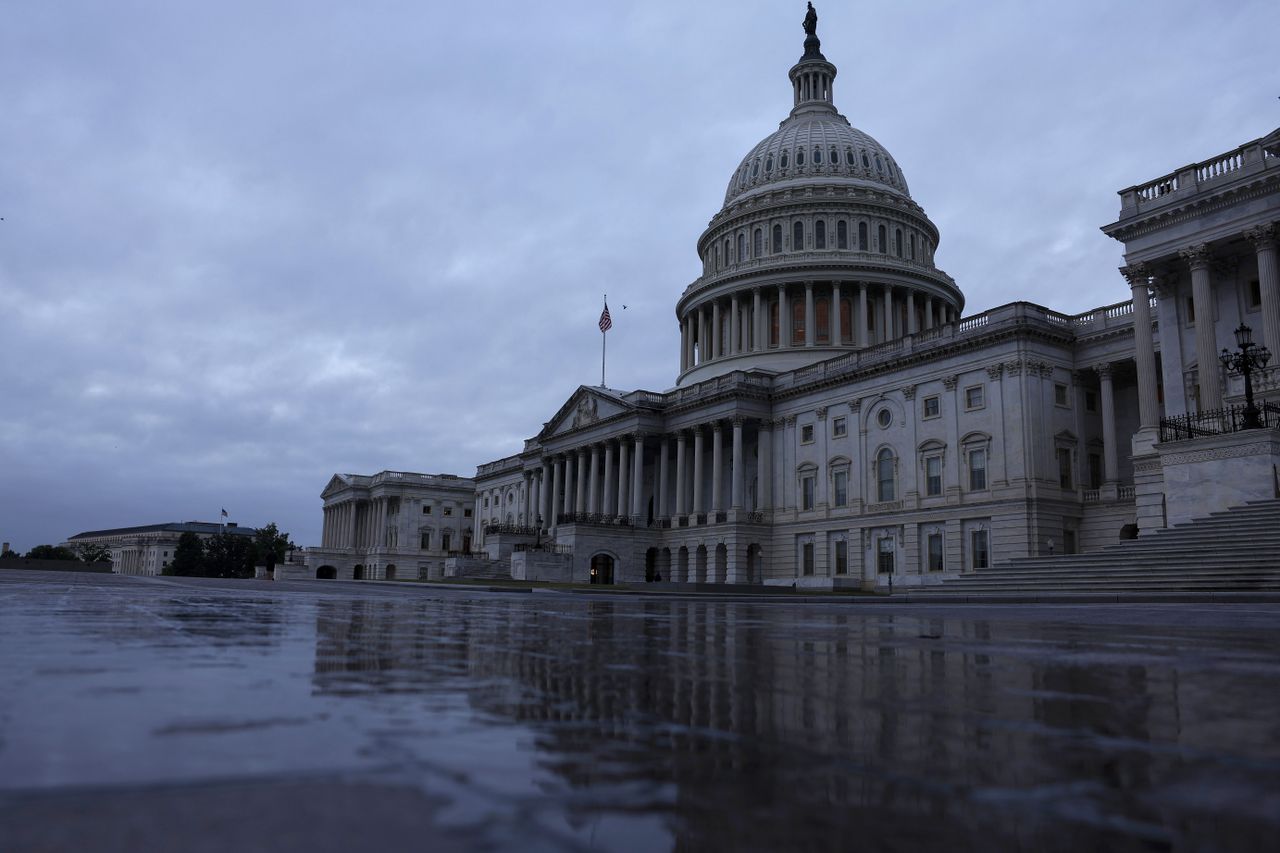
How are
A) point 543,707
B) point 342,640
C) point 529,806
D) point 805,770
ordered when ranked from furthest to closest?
1. point 342,640
2. point 543,707
3. point 805,770
4. point 529,806

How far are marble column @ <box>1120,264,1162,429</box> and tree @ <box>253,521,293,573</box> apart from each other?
120259 millimetres

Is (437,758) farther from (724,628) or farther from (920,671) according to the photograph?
(724,628)

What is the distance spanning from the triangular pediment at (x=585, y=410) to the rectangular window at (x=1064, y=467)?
3526 centimetres

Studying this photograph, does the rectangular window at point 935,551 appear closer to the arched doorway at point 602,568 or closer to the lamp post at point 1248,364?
the lamp post at point 1248,364

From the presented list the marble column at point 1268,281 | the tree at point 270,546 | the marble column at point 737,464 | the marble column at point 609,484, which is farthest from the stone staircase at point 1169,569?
the tree at point 270,546

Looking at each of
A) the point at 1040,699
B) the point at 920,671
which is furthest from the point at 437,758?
the point at 920,671

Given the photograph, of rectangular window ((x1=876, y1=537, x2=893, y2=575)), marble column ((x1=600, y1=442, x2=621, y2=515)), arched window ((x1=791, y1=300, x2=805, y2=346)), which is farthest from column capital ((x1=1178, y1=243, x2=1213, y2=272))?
marble column ((x1=600, y1=442, x2=621, y2=515))

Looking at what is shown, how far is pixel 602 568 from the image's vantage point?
252 feet

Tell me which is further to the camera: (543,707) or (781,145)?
(781,145)

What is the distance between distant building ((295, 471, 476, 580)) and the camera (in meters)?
122

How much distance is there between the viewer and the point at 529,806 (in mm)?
1946

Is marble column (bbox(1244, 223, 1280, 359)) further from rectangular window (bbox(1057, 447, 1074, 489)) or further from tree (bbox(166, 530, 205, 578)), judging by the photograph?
tree (bbox(166, 530, 205, 578))

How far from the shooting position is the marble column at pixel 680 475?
76.2 m

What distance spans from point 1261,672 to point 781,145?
96.2 m
